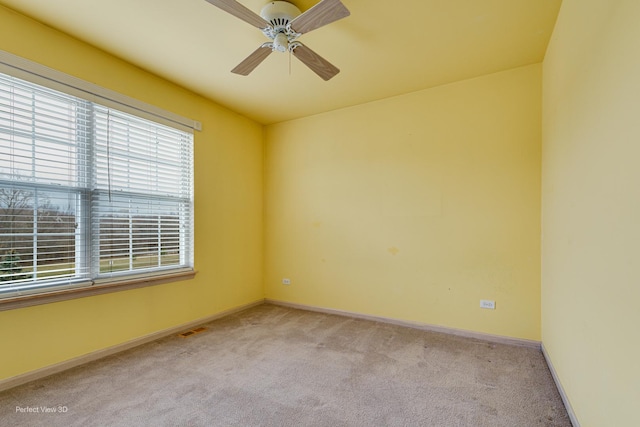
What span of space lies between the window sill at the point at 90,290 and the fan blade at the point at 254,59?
7.37ft

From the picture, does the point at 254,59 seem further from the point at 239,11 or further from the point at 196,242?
the point at 196,242

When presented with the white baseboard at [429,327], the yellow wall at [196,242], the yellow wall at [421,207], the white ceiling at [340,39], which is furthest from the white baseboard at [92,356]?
the white ceiling at [340,39]

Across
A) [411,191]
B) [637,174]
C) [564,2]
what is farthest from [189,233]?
[564,2]

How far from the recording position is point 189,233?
11.3 feet

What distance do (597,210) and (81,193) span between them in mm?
3673

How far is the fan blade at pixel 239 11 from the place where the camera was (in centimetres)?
163

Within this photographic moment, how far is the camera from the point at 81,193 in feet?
8.18

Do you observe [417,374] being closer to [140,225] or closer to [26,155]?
[140,225]

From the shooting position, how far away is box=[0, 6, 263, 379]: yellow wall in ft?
7.13

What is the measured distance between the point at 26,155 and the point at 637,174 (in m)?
3.65

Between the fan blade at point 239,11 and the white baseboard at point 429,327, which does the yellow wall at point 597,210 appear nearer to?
the white baseboard at point 429,327

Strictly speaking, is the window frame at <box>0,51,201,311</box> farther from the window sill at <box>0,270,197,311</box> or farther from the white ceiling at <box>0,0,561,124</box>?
the white ceiling at <box>0,0,561,124</box>

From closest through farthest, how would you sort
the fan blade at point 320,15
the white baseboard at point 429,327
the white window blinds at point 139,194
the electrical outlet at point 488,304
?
the fan blade at point 320,15
the white window blinds at point 139,194
the white baseboard at point 429,327
the electrical outlet at point 488,304

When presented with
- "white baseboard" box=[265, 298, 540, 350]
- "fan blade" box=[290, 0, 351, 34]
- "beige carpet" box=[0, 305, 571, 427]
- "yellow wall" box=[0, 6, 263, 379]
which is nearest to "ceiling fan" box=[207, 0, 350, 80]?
"fan blade" box=[290, 0, 351, 34]
